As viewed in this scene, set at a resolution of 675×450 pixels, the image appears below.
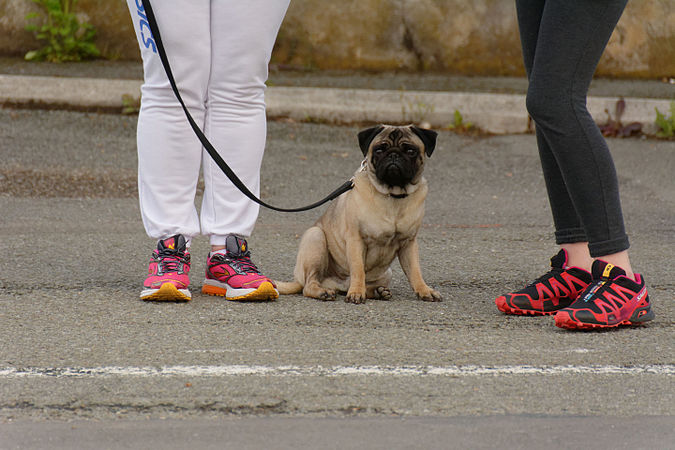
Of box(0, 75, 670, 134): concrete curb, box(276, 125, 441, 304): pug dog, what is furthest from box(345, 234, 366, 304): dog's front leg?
box(0, 75, 670, 134): concrete curb

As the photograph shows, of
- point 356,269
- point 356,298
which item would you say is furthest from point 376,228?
point 356,298

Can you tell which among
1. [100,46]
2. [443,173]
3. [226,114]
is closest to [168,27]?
[226,114]

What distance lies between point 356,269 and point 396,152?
56 centimetres

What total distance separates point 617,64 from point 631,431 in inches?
333

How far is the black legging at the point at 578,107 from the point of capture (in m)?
3.41

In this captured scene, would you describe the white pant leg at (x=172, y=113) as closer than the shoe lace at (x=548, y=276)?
Yes

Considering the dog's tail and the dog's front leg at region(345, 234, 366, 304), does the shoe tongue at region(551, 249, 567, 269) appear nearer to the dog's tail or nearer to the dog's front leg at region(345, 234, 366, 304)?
the dog's front leg at region(345, 234, 366, 304)

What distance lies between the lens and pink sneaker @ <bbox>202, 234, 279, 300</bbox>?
3952 millimetres

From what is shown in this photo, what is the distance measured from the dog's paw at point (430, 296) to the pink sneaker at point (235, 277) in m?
0.65

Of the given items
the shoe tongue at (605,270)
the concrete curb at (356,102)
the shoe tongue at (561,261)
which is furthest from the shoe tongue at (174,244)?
the concrete curb at (356,102)

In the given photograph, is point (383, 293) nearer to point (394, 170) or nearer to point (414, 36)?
point (394, 170)

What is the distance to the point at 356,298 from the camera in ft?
13.4

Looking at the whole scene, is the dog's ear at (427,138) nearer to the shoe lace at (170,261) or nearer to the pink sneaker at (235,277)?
the pink sneaker at (235,277)

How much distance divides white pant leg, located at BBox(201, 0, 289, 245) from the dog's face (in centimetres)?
53
